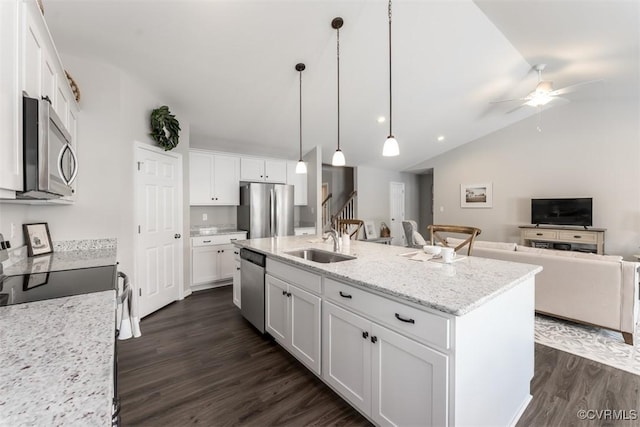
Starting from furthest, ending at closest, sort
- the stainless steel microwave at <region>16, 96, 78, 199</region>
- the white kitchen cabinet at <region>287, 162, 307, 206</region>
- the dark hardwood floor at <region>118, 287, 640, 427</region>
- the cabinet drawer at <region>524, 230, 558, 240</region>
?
the white kitchen cabinet at <region>287, 162, 307, 206</region>
the cabinet drawer at <region>524, 230, 558, 240</region>
the dark hardwood floor at <region>118, 287, 640, 427</region>
the stainless steel microwave at <region>16, 96, 78, 199</region>

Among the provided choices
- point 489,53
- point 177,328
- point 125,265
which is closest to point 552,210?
point 489,53

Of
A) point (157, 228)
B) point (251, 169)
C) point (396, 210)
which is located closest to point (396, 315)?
point (157, 228)

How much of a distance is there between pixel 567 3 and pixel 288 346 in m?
4.29

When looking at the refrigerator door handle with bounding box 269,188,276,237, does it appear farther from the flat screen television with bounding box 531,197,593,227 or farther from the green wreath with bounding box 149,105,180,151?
the flat screen television with bounding box 531,197,593,227

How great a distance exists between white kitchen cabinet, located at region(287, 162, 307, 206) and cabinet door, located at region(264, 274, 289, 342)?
3.19 meters

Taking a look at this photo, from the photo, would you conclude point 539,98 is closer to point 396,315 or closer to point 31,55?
point 396,315

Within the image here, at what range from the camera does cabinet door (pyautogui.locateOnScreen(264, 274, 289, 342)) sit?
2.33 meters

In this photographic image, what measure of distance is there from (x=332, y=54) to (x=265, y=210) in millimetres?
→ 2638

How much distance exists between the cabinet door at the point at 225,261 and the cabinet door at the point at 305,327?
2.53 metres

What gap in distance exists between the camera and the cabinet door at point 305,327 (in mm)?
1961

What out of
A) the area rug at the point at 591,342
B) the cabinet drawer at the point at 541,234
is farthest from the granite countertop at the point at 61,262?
the cabinet drawer at the point at 541,234

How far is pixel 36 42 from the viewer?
1.28 m

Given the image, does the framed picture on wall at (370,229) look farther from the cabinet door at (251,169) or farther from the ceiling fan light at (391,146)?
the ceiling fan light at (391,146)

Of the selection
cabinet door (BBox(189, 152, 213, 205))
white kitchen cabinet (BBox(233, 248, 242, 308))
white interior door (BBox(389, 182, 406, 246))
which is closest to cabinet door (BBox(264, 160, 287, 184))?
cabinet door (BBox(189, 152, 213, 205))
